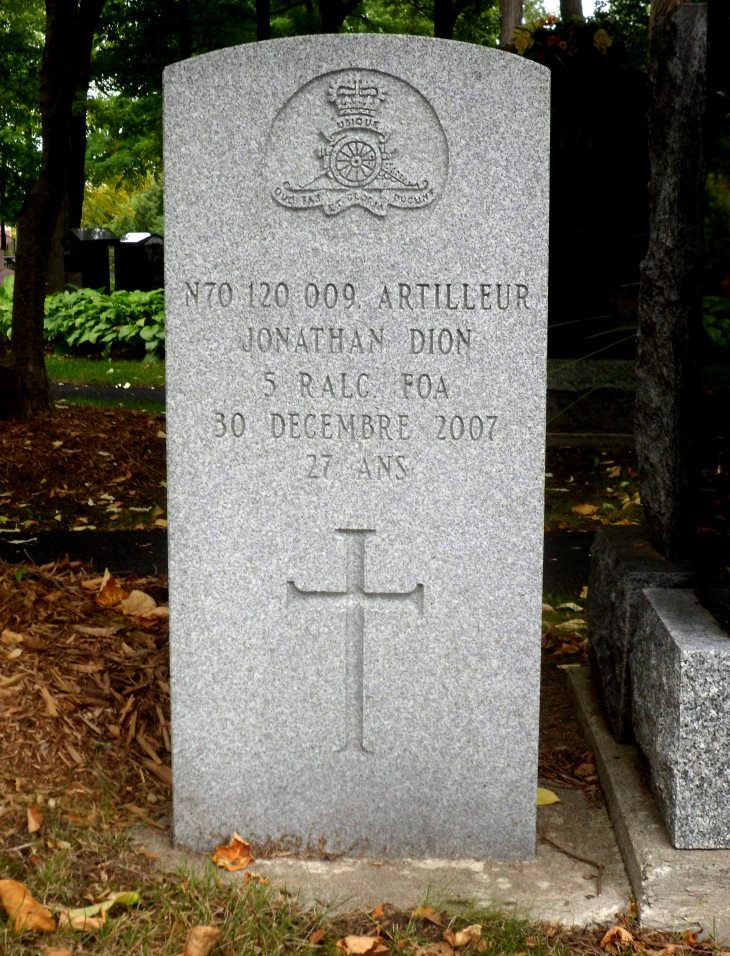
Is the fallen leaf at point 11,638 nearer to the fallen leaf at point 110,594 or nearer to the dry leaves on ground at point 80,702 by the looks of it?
the dry leaves on ground at point 80,702

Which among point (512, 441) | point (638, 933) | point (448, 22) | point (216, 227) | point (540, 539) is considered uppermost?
point (448, 22)

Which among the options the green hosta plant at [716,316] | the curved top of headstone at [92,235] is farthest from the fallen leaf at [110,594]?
the curved top of headstone at [92,235]

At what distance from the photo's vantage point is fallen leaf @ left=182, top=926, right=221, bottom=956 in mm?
2660

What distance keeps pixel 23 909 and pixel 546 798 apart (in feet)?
5.26

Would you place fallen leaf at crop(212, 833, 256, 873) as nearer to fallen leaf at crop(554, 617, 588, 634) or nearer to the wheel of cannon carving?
the wheel of cannon carving

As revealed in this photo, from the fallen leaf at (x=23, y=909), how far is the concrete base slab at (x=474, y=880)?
0.44m

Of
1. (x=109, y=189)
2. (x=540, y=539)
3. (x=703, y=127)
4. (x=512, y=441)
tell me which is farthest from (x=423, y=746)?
(x=109, y=189)

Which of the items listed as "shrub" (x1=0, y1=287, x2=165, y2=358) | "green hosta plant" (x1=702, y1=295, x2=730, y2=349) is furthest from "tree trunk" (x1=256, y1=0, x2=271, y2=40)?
"green hosta plant" (x1=702, y1=295, x2=730, y2=349)

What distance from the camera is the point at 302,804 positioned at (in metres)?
3.23

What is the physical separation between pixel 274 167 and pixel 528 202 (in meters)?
0.66

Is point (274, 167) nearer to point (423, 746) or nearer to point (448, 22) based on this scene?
point (423, 746)

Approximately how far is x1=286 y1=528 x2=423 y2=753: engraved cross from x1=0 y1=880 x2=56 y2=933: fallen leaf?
890 mm

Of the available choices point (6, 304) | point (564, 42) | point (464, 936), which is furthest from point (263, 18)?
point (464, 936)

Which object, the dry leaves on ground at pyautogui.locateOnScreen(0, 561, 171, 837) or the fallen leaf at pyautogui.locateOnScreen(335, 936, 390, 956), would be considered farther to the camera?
the dry leaves on ground at pyautogui.locateOnScreen(0, 561, 171, 837)
